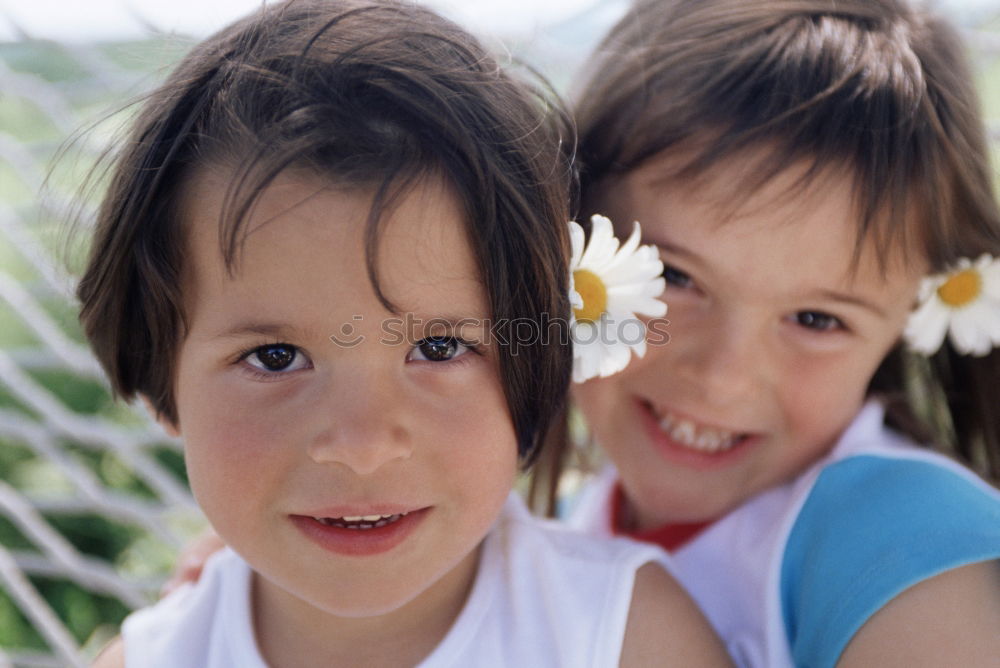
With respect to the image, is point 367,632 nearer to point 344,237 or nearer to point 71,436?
point 344,237

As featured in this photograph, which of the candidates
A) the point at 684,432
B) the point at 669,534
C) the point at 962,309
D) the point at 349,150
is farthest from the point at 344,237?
the point at 962,309

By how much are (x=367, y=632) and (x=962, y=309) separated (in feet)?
2.66

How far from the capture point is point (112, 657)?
3.63ft

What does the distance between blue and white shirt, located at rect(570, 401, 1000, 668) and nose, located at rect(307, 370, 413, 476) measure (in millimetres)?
462

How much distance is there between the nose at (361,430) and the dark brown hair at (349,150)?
106 mm

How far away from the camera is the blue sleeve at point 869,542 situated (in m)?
0.98

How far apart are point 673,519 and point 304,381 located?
602 mm

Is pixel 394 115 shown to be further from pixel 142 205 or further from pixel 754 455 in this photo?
pixel 754 455

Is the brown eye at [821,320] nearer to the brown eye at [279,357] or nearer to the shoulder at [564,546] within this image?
the shoulder at [564,546]

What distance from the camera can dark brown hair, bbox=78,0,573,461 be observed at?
0.87 meters

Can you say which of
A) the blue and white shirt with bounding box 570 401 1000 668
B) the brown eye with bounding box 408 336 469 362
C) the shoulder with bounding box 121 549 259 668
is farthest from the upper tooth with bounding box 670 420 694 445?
the shoulder with bounding box 121 549 259 668

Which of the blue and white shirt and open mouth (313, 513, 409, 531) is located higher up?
open mouth (313, 513, 409, 531)

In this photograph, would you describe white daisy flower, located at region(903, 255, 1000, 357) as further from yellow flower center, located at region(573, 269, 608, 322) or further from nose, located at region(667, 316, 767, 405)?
yellow flower center, located at region(573, 269, 608, 322)

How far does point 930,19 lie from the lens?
130 centimetres
